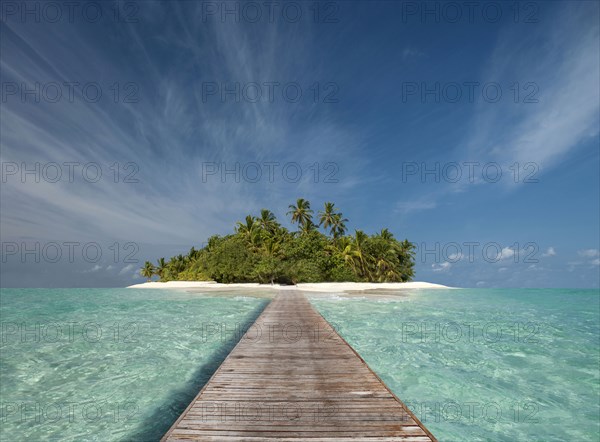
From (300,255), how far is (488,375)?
115ft

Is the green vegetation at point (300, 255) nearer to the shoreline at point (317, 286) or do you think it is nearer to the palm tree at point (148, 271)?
the shoreline at point (317, 286)

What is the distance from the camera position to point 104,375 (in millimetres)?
8523

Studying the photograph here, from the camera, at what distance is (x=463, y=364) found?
9.92 metres

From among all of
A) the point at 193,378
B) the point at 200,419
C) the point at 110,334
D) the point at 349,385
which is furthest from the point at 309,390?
the point at 110,334

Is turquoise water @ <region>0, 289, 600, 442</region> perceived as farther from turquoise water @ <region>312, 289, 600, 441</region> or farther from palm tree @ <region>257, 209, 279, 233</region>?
palm tree @ <region>257, 209, 279, 233</region>

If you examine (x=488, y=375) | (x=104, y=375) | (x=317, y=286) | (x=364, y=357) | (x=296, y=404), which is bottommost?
(x=104, y=375)

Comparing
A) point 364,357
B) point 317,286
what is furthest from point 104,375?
point 317,286

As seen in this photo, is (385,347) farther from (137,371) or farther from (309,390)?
(137,371)

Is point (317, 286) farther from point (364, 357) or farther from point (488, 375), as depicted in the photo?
point (488, 375)

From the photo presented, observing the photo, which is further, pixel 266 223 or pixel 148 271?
pixel 148 271

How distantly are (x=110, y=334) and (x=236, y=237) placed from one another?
3534 centimetres

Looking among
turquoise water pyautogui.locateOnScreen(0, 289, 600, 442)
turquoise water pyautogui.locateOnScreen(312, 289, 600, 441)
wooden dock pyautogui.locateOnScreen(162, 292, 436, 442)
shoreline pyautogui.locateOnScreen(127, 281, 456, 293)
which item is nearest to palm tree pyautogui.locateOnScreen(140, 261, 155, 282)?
shoreline pyautogui.locateOnScreen(127, 281, 456, 293)

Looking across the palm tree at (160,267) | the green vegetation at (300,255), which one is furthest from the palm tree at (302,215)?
the palm tree at (160,267)

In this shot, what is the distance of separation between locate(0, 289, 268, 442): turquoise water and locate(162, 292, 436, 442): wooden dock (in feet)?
6.54
